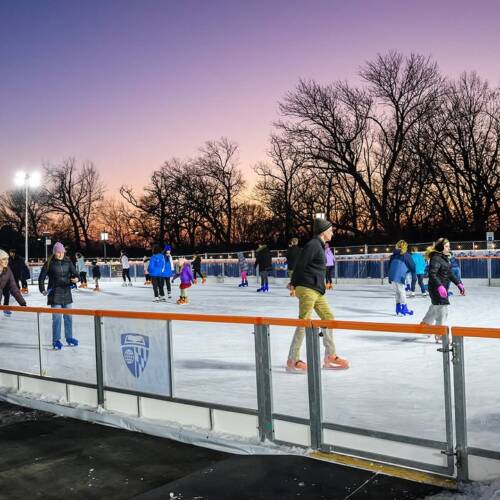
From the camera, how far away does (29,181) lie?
99.9 ft

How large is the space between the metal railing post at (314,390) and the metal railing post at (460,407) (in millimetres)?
895

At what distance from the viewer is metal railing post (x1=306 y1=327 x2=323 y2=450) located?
4305mm

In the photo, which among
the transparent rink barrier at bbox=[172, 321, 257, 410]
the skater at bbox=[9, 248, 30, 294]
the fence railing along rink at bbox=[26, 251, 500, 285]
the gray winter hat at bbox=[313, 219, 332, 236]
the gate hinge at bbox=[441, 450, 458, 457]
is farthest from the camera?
the fence railing along rink at bbox=[26, 251, 500, 285]

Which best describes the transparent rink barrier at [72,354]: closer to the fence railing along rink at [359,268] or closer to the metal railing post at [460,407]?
the metal railing post at [460,407]

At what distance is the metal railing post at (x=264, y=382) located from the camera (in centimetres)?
458

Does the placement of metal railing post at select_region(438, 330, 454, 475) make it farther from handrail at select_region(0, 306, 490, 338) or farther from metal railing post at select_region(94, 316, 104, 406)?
metal railing post at select_region(94, 316, 104, 406)

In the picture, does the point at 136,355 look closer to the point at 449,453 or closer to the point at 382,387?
the point at 382,387

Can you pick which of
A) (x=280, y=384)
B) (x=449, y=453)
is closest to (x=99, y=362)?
(x=280, y=384)

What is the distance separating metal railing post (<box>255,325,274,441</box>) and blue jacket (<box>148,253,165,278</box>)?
13.1 m

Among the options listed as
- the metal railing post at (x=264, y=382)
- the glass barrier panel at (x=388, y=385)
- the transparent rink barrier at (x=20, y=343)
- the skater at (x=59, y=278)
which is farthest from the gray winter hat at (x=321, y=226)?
the skater at (x=59, y=278)

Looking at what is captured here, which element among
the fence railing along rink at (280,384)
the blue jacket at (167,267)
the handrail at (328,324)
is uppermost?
the blue jacket at (167,267)

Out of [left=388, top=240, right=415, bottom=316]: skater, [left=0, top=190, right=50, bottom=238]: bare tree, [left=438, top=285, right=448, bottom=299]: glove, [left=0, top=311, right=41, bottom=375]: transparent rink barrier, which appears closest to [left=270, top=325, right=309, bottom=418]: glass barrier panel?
[left=0, top=311, right=41, bottom=375]: transparent rink barrier

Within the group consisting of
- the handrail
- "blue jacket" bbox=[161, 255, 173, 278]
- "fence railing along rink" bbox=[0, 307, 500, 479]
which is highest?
"blue jacket" bbox=[161, 255, 173, 278]

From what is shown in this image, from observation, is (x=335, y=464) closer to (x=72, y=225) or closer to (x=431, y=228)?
(x=431, y=228)
